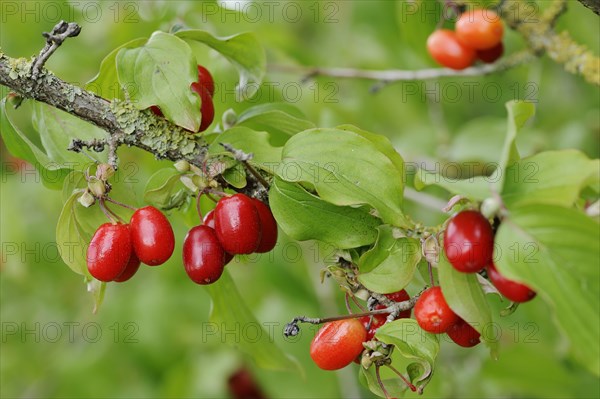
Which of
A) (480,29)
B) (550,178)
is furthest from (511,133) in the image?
(480,29)

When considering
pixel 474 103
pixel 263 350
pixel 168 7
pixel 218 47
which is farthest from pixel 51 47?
pixel 474 103

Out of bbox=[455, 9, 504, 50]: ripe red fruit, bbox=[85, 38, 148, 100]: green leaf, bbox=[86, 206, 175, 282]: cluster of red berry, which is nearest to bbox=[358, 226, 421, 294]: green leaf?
bbox=[86, 206, 175, 282]: cluster of red berry

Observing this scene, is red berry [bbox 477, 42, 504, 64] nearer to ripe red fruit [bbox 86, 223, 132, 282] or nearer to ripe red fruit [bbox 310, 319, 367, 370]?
ripe red fruit [bbox 310, 319, 367, 370]

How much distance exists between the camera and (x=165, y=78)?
4.86 feet

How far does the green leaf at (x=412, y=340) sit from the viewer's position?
4.46 feet

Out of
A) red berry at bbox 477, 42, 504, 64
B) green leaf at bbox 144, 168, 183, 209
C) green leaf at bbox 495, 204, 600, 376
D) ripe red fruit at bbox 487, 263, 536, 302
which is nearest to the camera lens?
green leaf at bbox 495, 204, 600, 376

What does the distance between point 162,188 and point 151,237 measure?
0.12 meters

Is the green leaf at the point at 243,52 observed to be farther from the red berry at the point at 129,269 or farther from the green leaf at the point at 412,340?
the green leaf at the point at 412,340

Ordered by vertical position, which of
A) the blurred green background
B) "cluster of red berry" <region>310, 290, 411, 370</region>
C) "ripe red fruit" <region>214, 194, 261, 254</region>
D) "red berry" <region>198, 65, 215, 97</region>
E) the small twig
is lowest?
the blurred green background

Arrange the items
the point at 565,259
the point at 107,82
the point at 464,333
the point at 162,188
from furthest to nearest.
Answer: the point at 107,82 → the point at 162,188 → the point at 464,333 → the point at 565,259

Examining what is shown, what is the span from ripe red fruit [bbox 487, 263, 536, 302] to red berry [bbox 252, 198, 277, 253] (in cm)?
48

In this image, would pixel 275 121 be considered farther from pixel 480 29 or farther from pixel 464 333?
pixel 480 29

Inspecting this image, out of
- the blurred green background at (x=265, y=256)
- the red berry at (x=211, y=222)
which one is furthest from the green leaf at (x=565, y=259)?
the blurred green background at (x=265, y=256)

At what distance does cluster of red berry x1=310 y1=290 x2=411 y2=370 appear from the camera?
1.43 m
